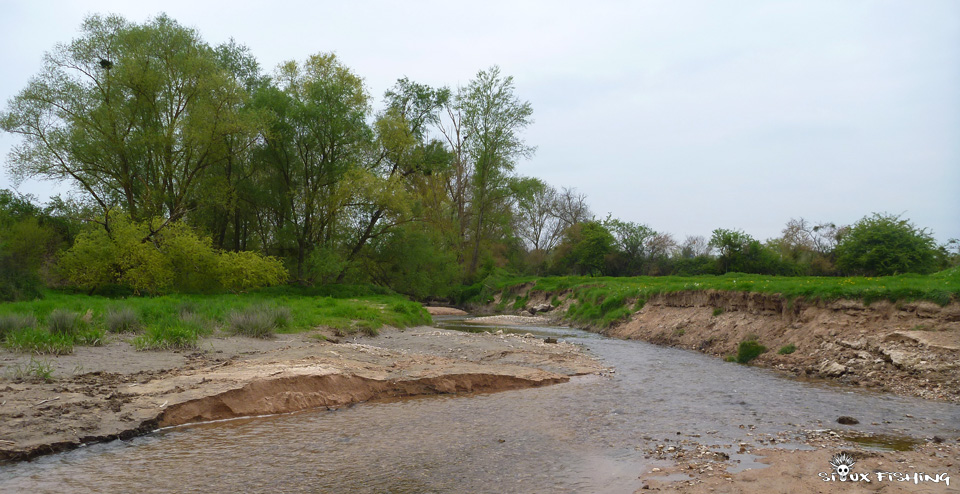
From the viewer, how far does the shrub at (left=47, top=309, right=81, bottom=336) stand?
10867 millimetres

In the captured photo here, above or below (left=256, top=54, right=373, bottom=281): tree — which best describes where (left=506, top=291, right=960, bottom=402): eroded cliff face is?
below

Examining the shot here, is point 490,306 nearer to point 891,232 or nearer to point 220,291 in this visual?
point 220,291

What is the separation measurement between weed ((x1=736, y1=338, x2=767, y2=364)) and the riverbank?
18 centimetres

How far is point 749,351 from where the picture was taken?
14258mm

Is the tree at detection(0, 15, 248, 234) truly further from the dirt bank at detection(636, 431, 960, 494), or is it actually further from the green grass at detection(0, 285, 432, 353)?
the dirt bank at detection(636, 431, 960, 494)

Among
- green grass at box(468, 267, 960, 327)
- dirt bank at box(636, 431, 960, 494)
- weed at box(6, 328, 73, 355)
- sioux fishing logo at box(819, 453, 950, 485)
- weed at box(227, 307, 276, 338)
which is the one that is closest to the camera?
dirt bank at box(636, 431, 960, 494)

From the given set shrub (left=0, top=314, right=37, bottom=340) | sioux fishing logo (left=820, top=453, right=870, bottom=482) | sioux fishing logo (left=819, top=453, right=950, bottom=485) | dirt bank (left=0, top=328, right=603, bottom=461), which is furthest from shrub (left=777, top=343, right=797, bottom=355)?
shrub (left=0, top=314, right=37, bottom=340)

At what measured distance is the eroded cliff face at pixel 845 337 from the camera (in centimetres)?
1020

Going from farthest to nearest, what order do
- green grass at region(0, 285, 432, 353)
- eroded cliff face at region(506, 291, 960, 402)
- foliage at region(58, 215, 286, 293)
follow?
1. foliage at region(58, 215, 286, 293)
2. green grass at region(0, 285, 432, 353)
3. eroded cliff face at region(506, 291, 960, 402)

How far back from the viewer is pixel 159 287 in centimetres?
2488

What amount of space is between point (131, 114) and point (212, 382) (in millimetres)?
26303

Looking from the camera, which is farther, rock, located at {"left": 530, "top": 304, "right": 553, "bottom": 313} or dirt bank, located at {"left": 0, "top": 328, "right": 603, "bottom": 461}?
rock, located at {"left": 530, "top": 304, "right": 553, "bottom": 313}

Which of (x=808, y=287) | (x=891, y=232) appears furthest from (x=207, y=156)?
(x=891, y=232)

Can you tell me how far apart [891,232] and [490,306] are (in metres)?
25.3
